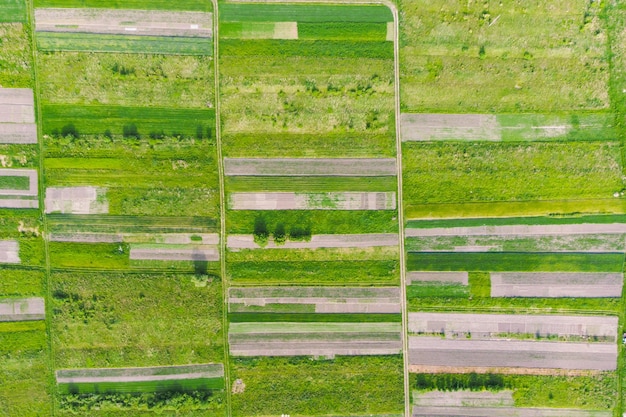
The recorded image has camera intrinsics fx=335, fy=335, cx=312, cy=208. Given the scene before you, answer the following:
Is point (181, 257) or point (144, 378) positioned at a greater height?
point (181, 257)

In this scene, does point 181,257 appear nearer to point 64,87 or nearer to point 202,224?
point 202,224

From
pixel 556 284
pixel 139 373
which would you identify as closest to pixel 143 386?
pixel 139 373

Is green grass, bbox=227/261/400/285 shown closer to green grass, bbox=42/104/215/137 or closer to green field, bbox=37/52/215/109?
green grass, bbox=42/104/215/137

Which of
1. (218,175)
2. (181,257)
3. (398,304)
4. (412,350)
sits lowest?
(412,350)

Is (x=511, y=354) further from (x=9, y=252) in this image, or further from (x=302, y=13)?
(x=9, y=252)

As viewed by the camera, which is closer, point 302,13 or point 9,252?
point 302,13

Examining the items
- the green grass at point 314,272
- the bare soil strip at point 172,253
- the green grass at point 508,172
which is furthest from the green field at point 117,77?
the green grass at point 508,172

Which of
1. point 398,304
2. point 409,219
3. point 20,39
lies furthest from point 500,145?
point 20,39
